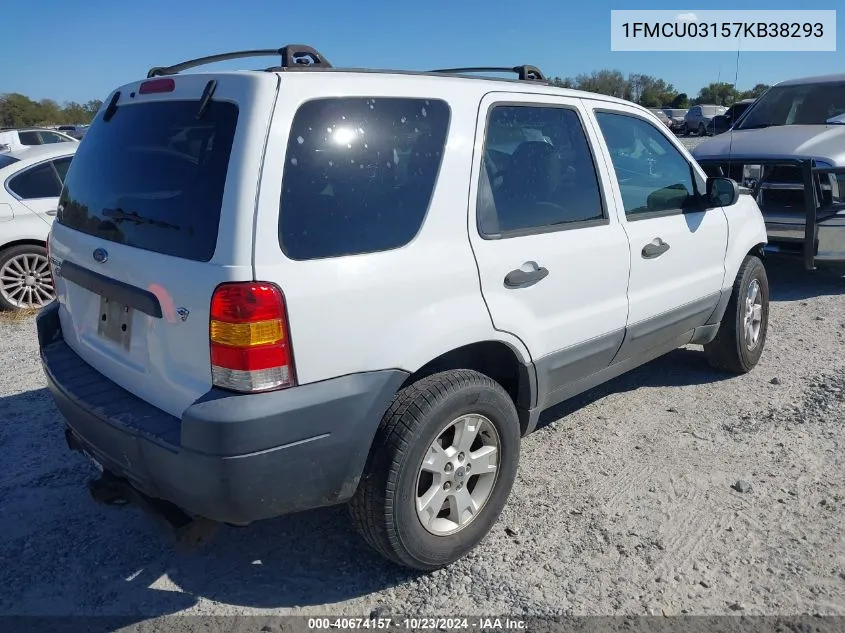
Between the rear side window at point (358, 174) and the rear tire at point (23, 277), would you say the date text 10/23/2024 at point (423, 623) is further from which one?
the rear tire at point (23, 277)

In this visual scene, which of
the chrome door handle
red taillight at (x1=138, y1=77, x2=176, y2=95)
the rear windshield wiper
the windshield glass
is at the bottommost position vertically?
the chrome door handle

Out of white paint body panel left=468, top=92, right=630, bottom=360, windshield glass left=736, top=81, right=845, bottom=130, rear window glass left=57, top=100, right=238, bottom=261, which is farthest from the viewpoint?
windshield glass left=736, top=81, right=845, bottom=130

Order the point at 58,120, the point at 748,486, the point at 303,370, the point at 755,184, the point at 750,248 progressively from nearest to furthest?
1. the point at 303,370
2. the point at 748,486
3. the point at 750,248
4. the point at 755,184
5. the point at 58,120

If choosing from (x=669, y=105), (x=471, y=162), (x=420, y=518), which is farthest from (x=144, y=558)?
(x=669, y=105)

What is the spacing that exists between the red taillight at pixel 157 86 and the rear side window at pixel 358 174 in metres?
0.64

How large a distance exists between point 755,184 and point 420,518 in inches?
229

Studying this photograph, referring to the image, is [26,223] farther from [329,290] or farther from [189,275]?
[329,290]

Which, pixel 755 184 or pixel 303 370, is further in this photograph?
pixel 755 184

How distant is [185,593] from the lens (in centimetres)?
270

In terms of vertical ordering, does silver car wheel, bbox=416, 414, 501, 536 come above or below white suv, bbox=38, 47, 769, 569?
below

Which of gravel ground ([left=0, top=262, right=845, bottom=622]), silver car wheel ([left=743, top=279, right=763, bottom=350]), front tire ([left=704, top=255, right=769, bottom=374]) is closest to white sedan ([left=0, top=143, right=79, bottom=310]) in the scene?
gravel ground ([left=0, top=262, right=845, bottom=622])

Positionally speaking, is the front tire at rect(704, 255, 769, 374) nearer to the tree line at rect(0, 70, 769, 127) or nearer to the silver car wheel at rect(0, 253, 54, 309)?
the silver car wheel at rect(0, 253, 54, 309)

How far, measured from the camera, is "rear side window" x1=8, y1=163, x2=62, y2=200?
6727 millimetres

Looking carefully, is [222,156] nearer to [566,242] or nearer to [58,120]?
[566,242]
